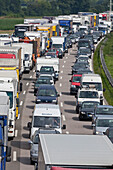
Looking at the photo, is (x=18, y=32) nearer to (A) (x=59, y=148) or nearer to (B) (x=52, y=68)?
(B) (x=52, y=68)

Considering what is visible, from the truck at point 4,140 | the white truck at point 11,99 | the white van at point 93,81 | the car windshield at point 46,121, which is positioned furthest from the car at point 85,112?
the truck at point 4,140

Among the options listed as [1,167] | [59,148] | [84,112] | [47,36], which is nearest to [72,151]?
[59,148]

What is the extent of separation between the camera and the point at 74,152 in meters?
13.0

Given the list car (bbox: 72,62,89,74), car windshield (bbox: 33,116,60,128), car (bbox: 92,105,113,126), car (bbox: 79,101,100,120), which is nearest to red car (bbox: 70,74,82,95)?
car (bbox: 72,62,89,74)

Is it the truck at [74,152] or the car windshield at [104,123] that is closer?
the truck at [74,152]

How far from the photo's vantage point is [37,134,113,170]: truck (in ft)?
39.7

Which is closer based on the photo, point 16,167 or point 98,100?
point 16,167

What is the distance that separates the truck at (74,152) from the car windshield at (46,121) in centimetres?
1069

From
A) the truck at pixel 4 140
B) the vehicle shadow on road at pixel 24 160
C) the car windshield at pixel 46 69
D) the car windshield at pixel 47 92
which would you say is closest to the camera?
the truck at pixel 4 140

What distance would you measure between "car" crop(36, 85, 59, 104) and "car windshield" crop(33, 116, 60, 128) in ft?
31.0

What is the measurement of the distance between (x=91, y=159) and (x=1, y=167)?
16.1 ft

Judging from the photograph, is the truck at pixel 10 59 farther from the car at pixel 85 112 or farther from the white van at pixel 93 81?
the car at pixel 85 112

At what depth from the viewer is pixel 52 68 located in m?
51.1

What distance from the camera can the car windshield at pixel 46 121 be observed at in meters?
25.5
